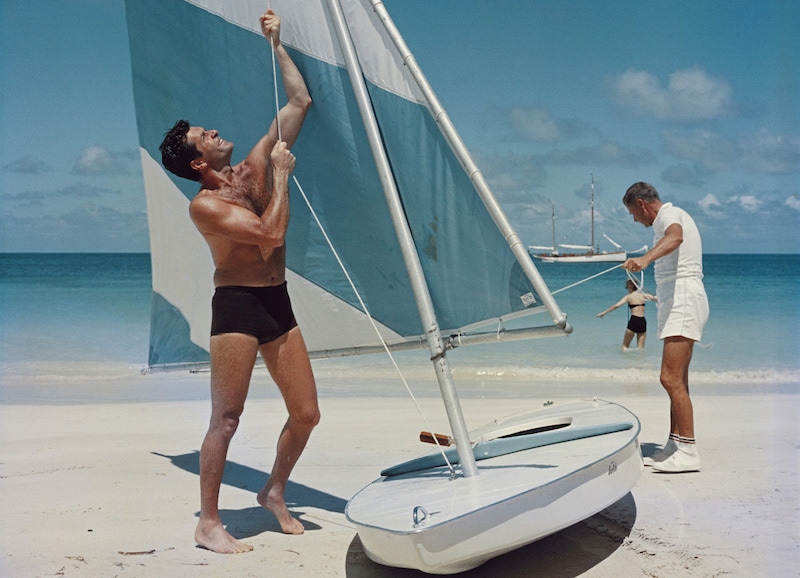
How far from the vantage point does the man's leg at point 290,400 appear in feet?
12.0

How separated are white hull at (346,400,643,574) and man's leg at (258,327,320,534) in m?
0.45

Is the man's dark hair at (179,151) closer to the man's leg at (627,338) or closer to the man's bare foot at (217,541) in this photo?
the man's bare foot at (217,541)

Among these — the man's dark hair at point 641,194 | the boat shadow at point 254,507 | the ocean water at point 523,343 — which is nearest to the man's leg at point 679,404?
the ocean water at point 523,343

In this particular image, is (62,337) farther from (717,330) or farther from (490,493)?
(490,493)

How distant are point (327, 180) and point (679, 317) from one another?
2273 millimetres

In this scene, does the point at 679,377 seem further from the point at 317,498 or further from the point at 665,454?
the point at 317,498

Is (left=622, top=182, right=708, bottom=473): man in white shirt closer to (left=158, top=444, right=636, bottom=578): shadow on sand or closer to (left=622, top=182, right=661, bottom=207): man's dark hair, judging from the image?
(left=622, top=182, right=661, bottom=207): man's dark hair

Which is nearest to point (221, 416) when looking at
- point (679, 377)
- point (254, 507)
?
point (254, 507)

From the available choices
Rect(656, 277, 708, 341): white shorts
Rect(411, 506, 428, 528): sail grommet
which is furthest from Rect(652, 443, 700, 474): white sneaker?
Rect(411, 506, 428, 528): sail grommet

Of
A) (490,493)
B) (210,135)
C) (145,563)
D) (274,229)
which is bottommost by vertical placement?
(145,563)

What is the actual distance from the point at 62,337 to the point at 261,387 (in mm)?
9314

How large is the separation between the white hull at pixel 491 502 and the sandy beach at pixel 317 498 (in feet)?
1.13

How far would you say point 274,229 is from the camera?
10.9ft

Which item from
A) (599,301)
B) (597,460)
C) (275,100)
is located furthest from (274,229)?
(599,301)
